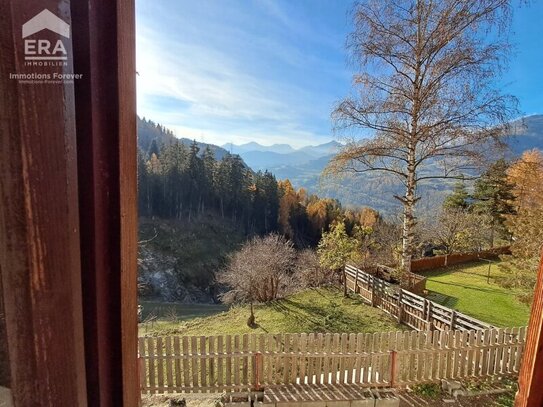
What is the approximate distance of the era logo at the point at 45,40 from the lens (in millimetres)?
411

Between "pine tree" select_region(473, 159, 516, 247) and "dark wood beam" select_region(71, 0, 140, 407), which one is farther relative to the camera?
"pine tree" select_region(473, 159, 516, 247)

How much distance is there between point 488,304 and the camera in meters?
10.6

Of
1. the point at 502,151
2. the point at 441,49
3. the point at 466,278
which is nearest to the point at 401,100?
the point at 441,49

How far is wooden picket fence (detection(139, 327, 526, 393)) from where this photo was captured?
4.92 meters

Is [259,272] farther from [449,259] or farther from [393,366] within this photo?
[449,259]

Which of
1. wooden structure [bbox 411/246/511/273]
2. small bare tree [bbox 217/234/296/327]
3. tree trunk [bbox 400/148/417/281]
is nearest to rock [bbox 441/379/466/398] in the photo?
tree trunk [bbox 400/148/417/281]

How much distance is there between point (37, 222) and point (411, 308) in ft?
31.5

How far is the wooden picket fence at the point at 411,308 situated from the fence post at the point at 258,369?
4.53m

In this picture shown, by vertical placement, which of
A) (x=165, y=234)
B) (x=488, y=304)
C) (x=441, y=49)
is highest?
(x=441, y=49)

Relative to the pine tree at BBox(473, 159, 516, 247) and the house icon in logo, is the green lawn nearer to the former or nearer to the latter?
the pine tree at BBox(473, 159, 516, 247)

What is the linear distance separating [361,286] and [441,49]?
766 cm

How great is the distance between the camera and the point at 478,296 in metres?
11.5

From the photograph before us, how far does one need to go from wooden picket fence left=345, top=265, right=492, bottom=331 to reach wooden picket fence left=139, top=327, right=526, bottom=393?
2.31 m

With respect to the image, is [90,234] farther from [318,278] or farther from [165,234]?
[165,234]
